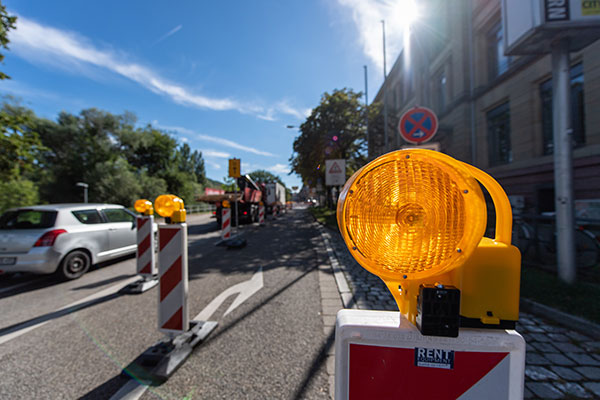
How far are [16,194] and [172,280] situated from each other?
22.3 meters

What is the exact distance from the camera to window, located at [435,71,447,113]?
14719 millimetres

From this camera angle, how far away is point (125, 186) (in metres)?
26.5

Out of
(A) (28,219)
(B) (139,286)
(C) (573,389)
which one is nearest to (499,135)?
(C) (573,389)

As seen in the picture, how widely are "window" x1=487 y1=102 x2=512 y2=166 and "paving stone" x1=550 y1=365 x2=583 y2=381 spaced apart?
394 inches

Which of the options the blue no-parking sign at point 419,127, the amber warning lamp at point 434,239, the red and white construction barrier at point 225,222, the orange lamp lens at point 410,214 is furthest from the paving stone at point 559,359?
the red and white construction barrier at point 225,222

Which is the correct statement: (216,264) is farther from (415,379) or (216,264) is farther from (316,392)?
(415,379)

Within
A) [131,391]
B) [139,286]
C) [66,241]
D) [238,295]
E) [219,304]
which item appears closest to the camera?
[131,391]

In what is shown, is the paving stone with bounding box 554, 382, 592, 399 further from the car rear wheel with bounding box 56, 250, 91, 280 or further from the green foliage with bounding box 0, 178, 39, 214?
the green foliage with bounding box 0, 178, 39, 214

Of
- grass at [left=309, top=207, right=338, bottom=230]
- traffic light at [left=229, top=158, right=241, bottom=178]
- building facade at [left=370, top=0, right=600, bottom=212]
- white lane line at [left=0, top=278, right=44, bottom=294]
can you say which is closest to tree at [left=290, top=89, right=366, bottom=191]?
building facade at [left=370, top=0, right=600, bottom=212]

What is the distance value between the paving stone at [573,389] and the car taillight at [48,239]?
275 inches

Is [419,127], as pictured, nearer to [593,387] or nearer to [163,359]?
[593,387]

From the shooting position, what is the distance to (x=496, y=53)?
1067cm

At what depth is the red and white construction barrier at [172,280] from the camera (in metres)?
2.48

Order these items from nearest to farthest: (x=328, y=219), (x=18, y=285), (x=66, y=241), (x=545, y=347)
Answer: (x=545, y=347) → (x=18, y=285) → (x=66, y=241) → (x=328, y=219)
